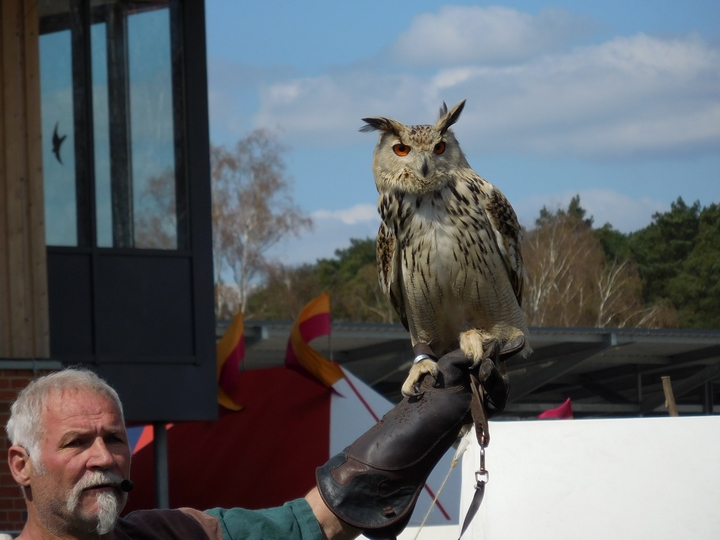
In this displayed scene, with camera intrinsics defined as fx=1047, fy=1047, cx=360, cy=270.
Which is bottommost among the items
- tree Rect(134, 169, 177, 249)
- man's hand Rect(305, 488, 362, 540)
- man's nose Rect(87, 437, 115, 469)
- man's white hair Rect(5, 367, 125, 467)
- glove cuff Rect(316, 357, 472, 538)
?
man's hand Rect(305, 488, 362, 540)

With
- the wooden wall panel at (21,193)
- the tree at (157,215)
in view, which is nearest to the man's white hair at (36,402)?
the wooden wall panel at (21,193)

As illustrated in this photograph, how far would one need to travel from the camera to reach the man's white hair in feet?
7.74

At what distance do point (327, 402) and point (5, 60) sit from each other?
410 cm

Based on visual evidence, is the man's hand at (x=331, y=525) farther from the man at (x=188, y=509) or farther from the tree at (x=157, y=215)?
the tree at (x=157, y=215)

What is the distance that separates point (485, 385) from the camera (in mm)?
3008

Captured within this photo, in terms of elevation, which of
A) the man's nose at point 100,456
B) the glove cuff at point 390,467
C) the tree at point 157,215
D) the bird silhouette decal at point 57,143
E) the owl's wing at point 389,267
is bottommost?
the glove cuff at point 390,467

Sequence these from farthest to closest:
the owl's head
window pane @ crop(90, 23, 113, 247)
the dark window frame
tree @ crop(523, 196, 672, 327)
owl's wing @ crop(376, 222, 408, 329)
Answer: tree @ crop(523, 196, 672, 327) < window pane @ crop(90, 23, 113, 247) < the dark window frame < owl's wing @ crop(376, 222, 408, 329) < the owl's head

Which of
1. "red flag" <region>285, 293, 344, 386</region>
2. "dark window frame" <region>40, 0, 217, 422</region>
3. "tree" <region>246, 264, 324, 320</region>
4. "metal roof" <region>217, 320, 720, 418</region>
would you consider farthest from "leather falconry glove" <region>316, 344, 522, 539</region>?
"tree" <region>246, 264, 324, 320</region>

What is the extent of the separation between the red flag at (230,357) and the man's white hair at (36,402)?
6.97 m

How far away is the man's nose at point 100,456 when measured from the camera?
2324 millimetres

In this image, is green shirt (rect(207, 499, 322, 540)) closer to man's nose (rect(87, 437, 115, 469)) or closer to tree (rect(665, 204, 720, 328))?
man's nose (rect(87, 437, 115, 469))

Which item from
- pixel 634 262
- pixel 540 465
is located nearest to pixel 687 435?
pixel 540 465

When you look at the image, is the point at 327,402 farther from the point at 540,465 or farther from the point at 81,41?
the point at 540,465

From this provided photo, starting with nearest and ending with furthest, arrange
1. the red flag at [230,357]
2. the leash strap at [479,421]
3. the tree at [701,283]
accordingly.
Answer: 1. the leash strap at [479,421]
2. the red flag at [230,357]
3. the tree at [701,283]
